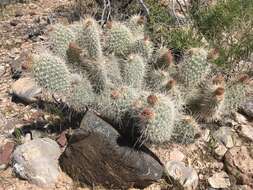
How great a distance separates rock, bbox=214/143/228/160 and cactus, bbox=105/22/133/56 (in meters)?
1.20

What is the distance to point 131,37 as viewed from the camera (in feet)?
13.8

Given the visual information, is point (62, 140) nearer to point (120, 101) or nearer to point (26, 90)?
point (120, 101)

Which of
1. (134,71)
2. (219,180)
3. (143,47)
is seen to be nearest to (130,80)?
(134,71)

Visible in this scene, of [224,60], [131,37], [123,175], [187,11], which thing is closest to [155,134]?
[123,175]

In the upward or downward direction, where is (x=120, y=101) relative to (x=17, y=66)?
upward

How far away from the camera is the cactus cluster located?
359cm

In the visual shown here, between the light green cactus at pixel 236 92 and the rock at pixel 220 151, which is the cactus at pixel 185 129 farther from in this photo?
the light green cactus at pixel 236 92

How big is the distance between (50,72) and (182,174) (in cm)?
137

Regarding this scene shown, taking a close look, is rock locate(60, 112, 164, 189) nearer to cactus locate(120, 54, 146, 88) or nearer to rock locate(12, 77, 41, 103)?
cactus locate(120, 54, 146, 88)

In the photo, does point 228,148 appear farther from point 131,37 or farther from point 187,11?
point 187,11

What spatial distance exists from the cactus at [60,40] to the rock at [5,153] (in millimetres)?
902

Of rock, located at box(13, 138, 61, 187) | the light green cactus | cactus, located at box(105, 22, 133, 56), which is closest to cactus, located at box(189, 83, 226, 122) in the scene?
the light green cactus

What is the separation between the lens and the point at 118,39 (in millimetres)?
4117

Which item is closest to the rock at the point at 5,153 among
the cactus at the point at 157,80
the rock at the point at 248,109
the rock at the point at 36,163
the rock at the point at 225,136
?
the rock at the point at 36,163
